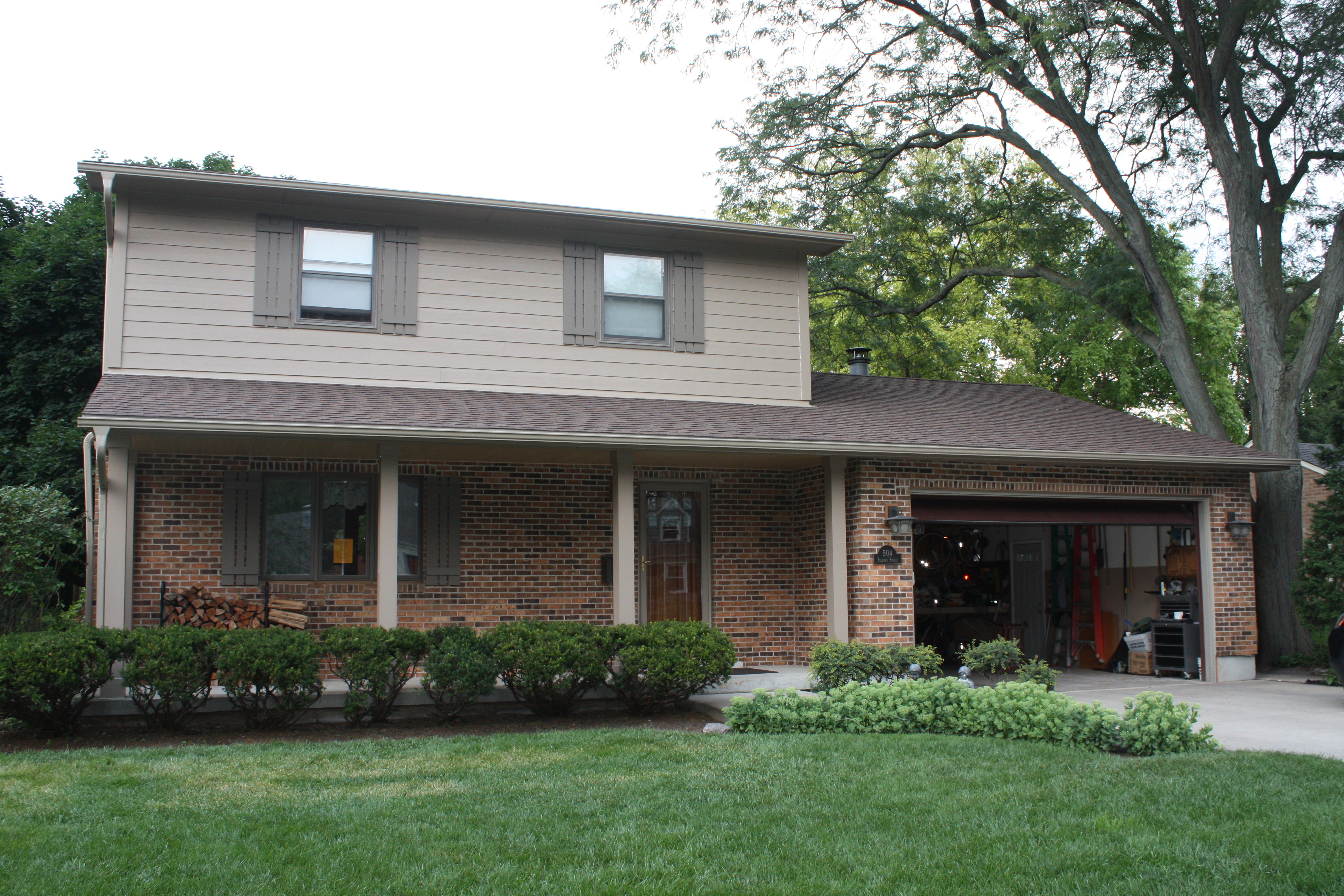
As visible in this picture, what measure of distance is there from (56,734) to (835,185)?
49.4ft

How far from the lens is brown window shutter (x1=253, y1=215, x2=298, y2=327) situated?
1108cm

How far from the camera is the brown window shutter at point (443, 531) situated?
11.4m

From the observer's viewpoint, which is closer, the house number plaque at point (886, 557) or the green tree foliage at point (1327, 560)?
the house number plaque at point (886, 557)

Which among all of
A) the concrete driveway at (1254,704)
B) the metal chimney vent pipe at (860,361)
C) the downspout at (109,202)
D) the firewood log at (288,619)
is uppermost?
the downspout at (109,202)

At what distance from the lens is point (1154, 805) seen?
5609 millimetres

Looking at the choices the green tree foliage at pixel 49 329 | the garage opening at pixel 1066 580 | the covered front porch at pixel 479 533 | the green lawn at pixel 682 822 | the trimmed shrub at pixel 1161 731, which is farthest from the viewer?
the green tree foliage at pixel 49 329

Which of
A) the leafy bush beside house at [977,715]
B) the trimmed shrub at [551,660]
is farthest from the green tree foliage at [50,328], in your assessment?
the leafy bush beside house at [977,715]

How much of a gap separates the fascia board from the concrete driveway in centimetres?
251

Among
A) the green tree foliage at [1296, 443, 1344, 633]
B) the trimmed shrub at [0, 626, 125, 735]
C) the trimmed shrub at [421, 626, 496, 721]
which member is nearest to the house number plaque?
the trimmed shrub at [421, 626, 496, 721]

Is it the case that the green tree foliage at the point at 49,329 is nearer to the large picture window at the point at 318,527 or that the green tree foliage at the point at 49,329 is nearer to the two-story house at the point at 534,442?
the two-story house at the point at 534,442

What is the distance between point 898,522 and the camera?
37.4ft

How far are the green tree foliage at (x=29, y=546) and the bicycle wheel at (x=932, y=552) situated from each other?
10.7 metres

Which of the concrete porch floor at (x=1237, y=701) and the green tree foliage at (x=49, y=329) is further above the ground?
the green tree foliage at (x=49, y=329)

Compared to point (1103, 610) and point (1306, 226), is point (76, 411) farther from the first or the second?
point (1306, 226)
